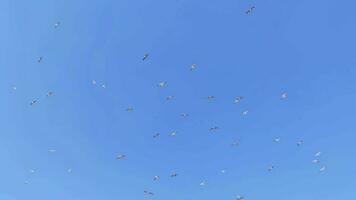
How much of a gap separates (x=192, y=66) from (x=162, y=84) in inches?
221

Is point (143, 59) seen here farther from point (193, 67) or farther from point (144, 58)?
point (193, 67)

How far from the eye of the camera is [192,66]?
3206 cm

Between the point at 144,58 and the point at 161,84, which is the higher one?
the point at 144,58

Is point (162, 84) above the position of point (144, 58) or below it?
below

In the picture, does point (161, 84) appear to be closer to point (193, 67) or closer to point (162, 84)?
point (162, 84)

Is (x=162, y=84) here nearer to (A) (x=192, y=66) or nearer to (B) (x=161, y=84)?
(B) (x=161, y=84)

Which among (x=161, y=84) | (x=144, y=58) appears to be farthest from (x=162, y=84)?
(x=144, y=58)

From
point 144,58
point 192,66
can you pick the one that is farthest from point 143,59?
point 192,66

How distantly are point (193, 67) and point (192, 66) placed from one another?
377mm

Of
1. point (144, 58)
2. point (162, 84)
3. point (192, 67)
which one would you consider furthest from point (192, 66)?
point (144, 58)

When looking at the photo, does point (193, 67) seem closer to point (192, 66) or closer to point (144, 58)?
point (192, 66)

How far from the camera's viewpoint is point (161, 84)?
3300 centimetres

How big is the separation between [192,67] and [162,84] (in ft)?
18.2

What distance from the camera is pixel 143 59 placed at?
33.5 metres
